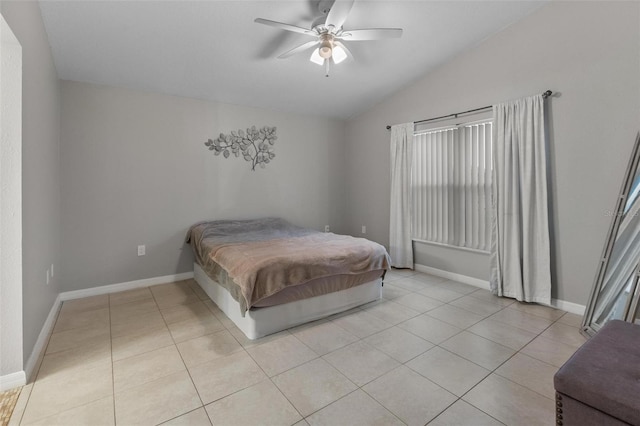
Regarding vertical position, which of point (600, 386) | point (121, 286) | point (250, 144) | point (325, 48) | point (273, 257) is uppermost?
point (325, 48)

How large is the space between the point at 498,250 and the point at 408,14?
2465 mm

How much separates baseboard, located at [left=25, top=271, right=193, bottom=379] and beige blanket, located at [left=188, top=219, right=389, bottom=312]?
0.52 metres

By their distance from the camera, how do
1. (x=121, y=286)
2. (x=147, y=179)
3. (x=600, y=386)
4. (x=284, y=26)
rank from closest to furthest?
1. (x=600, y=386)
2. (x=284, y=26)
3. (x=121, y=286)
4. (x=147, y=179)

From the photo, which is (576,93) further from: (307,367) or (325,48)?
(307,367)

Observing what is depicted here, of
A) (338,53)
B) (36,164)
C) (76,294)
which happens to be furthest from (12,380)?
(338,53)

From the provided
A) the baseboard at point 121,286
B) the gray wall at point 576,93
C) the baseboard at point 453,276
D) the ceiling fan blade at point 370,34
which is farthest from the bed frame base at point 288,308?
the ceiling fan blade at point 370,34

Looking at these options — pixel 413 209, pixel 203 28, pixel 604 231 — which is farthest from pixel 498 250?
pixel 203 28

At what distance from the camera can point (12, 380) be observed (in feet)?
5.49

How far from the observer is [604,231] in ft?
8.31

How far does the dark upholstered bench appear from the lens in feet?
3.35

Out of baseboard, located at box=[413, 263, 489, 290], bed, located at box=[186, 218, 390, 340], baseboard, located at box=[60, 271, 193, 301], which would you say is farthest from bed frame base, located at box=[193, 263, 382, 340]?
baseboard, located at box=[413, 263, 489, 290]

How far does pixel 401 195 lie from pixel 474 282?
1.41 meters

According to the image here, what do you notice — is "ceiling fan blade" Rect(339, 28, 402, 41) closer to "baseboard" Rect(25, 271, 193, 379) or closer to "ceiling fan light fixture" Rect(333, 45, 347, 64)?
"ceiling fan light fixture" Rect(333, 45, 347, 64)

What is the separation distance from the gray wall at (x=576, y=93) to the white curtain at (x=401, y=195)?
0.82 metres
